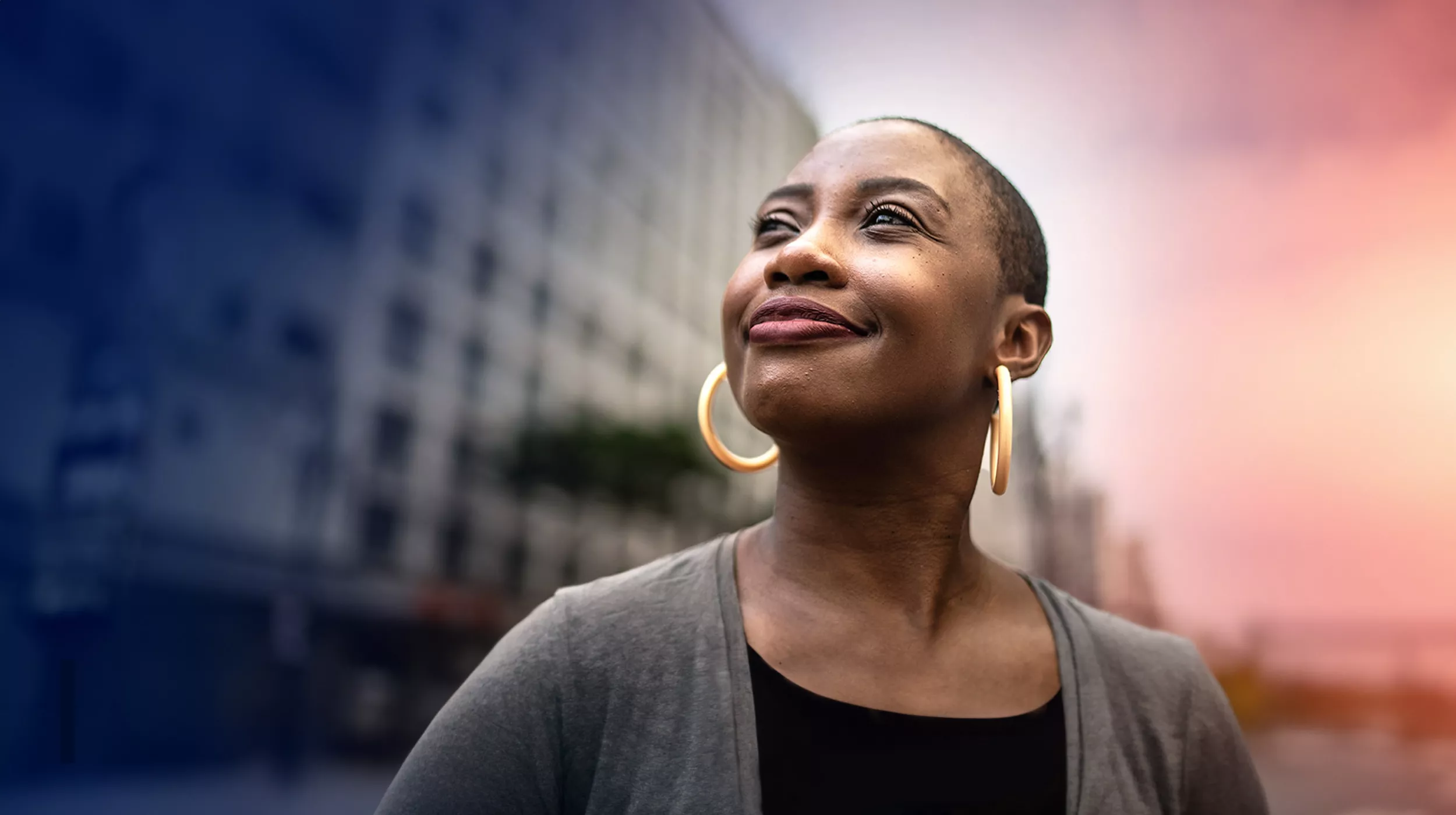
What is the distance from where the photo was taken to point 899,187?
185 cm

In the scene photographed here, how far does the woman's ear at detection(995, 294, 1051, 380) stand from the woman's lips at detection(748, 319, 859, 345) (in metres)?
0.43

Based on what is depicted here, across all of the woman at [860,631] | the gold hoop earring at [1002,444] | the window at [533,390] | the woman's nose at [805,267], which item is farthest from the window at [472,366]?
the gold hoop earring at [1002,444]

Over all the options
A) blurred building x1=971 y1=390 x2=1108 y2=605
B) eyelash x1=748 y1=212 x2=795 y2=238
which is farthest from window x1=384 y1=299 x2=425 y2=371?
eyelash x1=748 y1=212 x2=795 y2=238

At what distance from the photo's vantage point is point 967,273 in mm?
1860

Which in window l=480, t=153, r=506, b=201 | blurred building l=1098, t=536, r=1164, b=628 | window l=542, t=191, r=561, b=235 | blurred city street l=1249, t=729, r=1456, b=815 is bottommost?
blurred city street l=1249, t=729, r=1456, b=815

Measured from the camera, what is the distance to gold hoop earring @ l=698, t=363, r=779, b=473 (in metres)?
1.98

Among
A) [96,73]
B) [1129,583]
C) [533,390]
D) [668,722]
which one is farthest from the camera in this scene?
[533,390]

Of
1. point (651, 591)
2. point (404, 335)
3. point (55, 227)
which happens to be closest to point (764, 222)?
point (651, 591)

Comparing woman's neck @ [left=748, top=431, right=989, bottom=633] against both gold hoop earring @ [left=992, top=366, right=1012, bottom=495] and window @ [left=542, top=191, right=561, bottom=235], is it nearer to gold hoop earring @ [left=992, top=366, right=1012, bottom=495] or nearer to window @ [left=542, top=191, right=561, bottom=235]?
gold hoop earring @ [left=992, top=366, right=1012, bottom=495]

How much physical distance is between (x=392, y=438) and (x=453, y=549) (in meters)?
1.11

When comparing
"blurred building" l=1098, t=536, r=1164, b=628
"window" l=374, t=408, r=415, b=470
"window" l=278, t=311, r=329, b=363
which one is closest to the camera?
"blurred building" l=1098, t=536, r=1164, b=628

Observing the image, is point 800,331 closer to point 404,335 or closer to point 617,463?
point 617,463

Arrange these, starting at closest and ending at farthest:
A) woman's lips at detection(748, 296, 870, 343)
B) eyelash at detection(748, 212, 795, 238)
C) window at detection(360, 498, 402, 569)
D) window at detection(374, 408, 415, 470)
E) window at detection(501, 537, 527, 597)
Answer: woman's lips at detection(748, 296, 870, 343) → eyelash at detection(748, 212, 795, 238) → window at detection(360, 498, 402, 569) → window at detection(501, 537, 527, 597) → window at detection(374, 408, 415, 470)

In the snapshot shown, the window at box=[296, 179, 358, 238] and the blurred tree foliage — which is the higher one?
the window at box=[296, 179, 358, 238]
